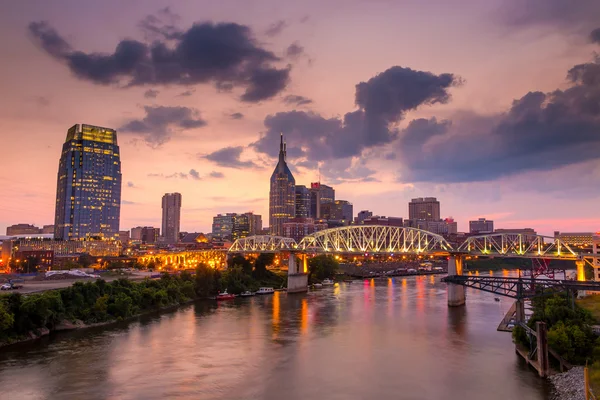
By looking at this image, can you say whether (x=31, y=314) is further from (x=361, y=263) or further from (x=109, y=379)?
(x=361, y=263)

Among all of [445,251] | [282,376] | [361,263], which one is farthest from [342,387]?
[361,263]

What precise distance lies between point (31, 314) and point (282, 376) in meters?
29.9

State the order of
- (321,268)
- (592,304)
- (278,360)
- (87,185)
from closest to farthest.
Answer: (278,360) < (592,304) < (321,268) < (87,185)

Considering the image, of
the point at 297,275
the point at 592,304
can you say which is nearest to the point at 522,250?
the point at 592,304

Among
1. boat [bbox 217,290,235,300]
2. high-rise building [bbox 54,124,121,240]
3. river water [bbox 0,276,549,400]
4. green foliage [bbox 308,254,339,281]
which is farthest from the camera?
high-rise building [bbox 54,124,121,240]

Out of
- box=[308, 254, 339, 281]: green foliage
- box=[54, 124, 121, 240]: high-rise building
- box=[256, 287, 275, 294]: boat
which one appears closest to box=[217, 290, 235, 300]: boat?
box=[256, 287, 275, 294]: boat

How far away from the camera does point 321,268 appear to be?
5256 inches

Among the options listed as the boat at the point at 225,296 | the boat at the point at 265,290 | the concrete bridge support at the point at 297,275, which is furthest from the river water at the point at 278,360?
the concrete bridge support at the point at 297,275

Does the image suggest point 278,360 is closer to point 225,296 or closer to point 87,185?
point 225,296

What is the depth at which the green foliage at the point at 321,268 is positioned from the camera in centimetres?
13188

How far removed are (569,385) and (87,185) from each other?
189 meters

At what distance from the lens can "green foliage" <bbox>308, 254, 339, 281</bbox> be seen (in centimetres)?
13188

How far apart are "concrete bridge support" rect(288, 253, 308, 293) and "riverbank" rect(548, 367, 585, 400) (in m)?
73.4

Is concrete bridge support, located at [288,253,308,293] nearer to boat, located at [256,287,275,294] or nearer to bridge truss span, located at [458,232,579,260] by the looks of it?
boat, located at [256,287,275,294]
